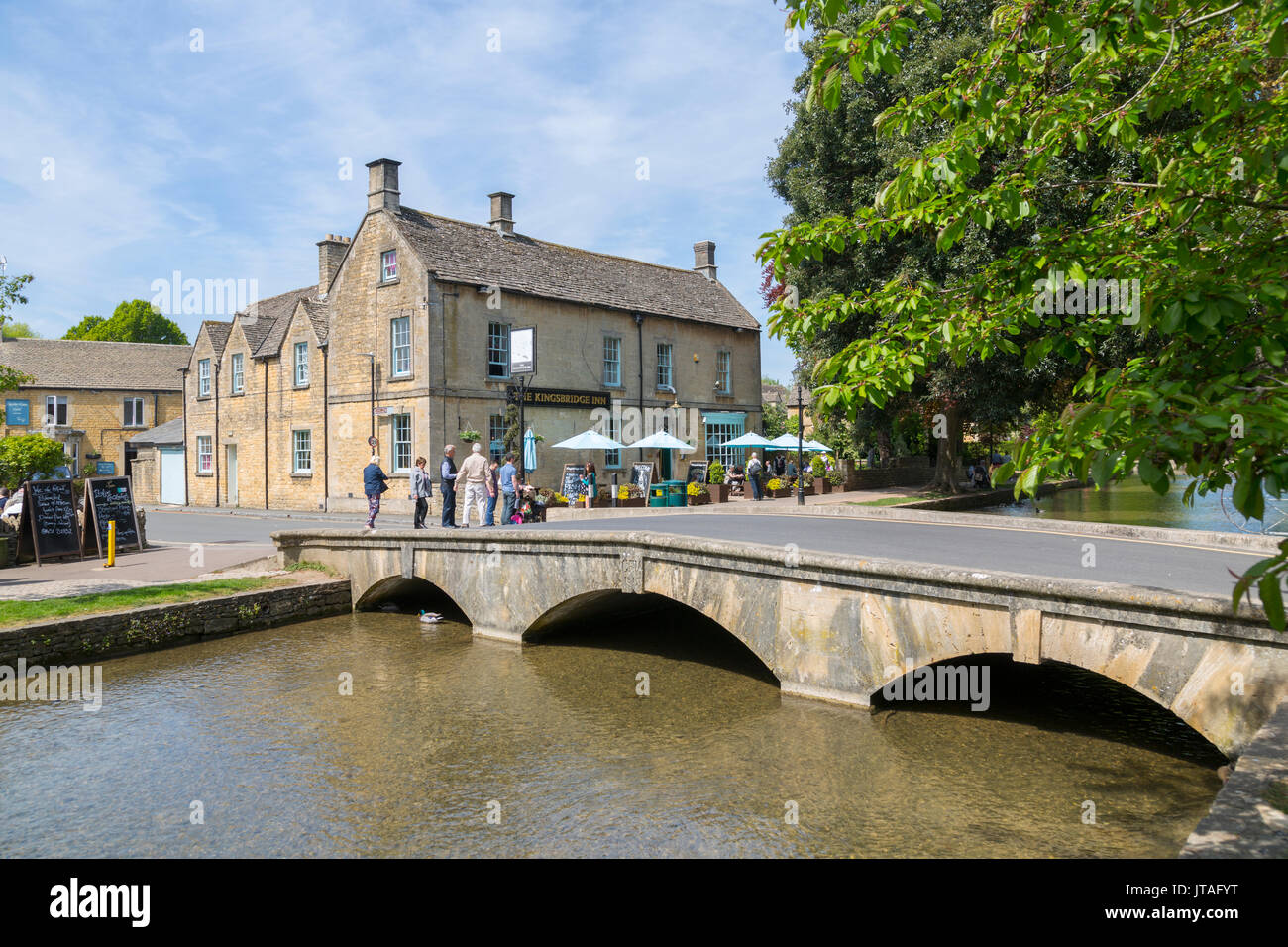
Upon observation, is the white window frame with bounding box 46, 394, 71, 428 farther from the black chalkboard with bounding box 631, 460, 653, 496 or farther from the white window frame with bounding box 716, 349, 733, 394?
the white window frame with bounding box 716, 349, 733, 394

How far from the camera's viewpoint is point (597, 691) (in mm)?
11062

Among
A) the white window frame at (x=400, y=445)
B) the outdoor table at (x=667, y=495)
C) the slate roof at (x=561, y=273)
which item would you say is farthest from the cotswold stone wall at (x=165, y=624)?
the slate roof at (x=561, y=273)

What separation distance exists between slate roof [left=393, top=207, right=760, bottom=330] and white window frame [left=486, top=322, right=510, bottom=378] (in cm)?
131

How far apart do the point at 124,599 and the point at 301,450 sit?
19773 millimetres

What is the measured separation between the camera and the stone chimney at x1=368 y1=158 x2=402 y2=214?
28.5 meters

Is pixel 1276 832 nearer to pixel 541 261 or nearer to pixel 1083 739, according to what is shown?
pixel 1083 739

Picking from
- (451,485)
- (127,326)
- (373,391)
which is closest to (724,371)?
(373,391)

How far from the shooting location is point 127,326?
70875 millimetres

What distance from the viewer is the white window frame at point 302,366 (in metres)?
32.1

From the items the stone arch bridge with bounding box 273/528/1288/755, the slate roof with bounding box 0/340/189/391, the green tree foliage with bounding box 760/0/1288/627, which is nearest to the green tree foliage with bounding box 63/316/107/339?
the slate roof with bounding box 0/340/189/391

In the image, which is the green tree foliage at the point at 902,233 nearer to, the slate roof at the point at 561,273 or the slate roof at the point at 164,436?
the slate roof at the point at 561,273

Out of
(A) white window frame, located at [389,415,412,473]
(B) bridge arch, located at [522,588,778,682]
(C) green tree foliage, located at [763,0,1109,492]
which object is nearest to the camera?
(B) bridge arch, located at [522,588,778,682]

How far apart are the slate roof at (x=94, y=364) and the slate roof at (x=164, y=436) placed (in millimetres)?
9086

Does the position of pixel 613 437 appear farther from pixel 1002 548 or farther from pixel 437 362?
pixel 1002 548
